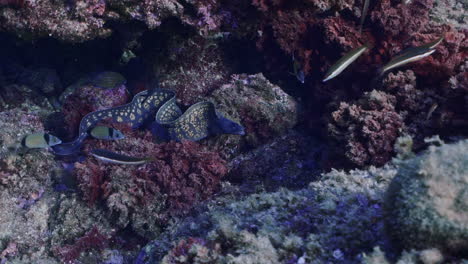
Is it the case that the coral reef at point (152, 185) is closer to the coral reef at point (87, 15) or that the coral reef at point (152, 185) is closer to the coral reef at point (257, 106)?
the coral reef at point (257, 106)

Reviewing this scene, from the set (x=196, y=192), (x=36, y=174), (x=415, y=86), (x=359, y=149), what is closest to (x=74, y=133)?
(x=36, y=174)

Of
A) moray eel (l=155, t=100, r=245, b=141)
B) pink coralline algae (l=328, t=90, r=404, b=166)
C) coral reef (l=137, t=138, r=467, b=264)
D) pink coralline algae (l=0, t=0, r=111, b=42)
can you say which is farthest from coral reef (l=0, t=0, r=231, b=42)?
coral reef (l=137, t=138, r=467, b=264)

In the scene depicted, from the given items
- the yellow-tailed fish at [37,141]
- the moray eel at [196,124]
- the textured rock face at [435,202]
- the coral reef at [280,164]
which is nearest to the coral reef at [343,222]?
the textured rock face at [435,202]

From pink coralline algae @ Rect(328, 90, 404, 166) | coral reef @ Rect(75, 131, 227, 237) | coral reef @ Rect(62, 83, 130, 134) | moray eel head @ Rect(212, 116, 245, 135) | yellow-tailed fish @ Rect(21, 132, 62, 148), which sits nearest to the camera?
pink coralline algae @ Rect(328, 90, 404, 166)

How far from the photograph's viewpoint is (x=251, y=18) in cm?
600

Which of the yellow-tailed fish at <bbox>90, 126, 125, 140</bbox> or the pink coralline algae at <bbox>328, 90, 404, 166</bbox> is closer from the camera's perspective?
the pink coralline algae at <bbox>328, 90, 404, 166</bbox>

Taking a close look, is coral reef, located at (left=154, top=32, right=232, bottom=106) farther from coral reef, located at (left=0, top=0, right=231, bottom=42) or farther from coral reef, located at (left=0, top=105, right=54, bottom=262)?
coral reef, located at (left=0, top=105, right=54, bottom=262)

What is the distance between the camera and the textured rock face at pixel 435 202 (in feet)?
6.47

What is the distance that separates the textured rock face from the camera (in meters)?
1.97

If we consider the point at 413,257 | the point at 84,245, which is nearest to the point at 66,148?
the point at 84,245

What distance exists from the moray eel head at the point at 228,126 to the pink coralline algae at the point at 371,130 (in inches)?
69.1

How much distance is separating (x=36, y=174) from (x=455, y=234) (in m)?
5.90

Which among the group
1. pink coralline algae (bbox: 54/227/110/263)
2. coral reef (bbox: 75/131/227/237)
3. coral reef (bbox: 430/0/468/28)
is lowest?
pink coralline algae (bbox: 54/227/110/263)

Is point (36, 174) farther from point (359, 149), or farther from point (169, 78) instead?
point (359, 149)
